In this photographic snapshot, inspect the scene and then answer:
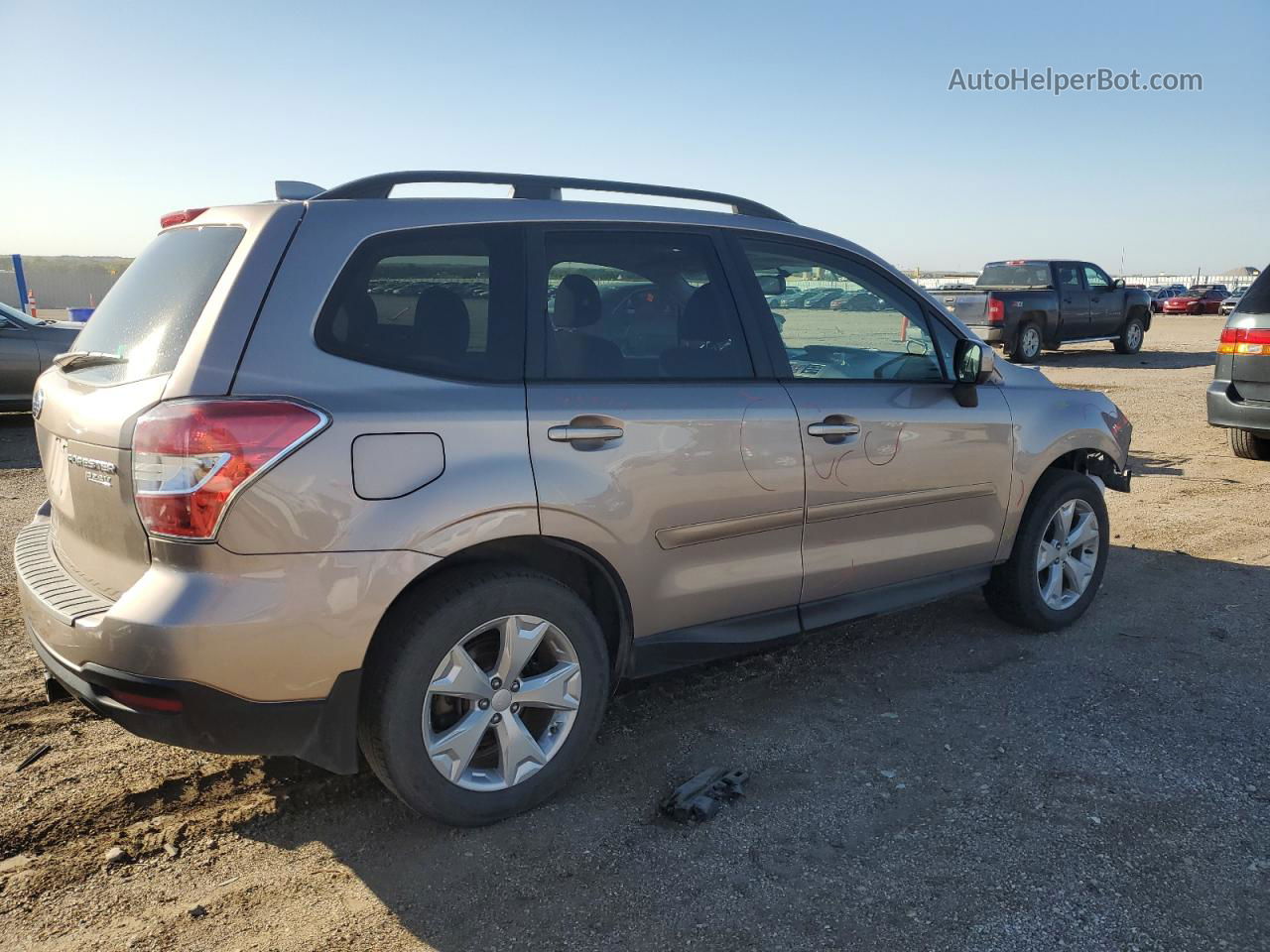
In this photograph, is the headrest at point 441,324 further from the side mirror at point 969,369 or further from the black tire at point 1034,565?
the black tire at point 1034,565

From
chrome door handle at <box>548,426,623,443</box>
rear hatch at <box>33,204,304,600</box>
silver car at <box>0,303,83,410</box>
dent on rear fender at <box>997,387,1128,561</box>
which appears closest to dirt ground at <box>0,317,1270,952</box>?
dent on rear fender at <box>997,387,1128,561</box>

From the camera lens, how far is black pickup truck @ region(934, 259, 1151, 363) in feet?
61.2

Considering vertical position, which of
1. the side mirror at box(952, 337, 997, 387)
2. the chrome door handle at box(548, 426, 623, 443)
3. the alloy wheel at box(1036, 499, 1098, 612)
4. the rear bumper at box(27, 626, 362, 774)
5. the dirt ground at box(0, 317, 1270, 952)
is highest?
the side mirror at box(952, 337, 997, 387)

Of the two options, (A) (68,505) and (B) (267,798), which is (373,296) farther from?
(B) (267,798)

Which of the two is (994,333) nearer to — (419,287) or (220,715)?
(419,287)

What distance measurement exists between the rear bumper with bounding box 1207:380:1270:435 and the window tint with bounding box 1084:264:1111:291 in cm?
1265

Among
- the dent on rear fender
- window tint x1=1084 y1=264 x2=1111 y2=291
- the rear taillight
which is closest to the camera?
the dent on rear fender

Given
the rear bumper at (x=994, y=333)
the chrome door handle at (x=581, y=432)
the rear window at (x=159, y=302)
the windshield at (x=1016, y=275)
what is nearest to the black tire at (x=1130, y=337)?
the windshield at (x=1016, y=275)

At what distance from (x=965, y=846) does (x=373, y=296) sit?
2364 millimetres

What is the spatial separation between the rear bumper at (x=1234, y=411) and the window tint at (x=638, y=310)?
20.9 feet

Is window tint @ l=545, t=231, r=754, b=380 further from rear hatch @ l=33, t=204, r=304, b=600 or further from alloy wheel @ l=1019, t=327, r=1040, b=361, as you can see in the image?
alloy wheel @ l=1019, t=327, r=1040, b=361

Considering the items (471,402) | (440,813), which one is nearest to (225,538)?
(471,402)

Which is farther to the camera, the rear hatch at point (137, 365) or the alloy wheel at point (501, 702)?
the alloy wheel at point (501, 702)

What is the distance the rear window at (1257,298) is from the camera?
312 inches
